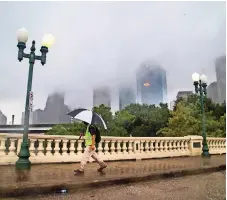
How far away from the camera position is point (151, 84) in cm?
11569

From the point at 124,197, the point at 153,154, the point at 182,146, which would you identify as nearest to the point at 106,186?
the point at 124,197

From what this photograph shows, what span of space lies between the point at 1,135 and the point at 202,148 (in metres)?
10.3

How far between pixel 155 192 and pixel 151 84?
4435 inches

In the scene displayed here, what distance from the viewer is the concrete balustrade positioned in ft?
28.2

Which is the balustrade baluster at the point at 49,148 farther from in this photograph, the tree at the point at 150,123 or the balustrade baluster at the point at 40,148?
the tree at the point at 150,123

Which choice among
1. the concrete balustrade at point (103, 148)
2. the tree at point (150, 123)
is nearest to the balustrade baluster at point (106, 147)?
the concrete balustrade at point (103, 148)

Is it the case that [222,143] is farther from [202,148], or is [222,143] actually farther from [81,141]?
[81,141]

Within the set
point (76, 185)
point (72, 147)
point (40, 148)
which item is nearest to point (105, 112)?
point (72, 147)

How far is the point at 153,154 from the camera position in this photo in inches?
458

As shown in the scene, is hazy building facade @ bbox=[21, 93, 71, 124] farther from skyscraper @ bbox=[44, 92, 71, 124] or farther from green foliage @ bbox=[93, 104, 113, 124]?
green foliage @ bbox=[93, 104, 113, 124]


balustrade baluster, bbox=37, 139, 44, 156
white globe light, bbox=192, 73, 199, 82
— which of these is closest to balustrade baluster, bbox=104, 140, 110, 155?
balustrade baluster, bbox=37, 139, 44, 156

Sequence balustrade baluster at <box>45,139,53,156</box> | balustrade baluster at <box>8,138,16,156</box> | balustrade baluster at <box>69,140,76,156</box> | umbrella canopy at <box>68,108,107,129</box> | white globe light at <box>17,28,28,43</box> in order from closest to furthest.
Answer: umbrella canopy at <box>68,108,107,129</box> → white globe light at <box>17,28,28,43</box> → balustrade baluster at <box>8,138,16,156</box> → balustrade baluster at <box>45,139,53,156</box> → balustrade baluster at <box>69,140,76,156</box>

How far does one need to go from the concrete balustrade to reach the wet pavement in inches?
174

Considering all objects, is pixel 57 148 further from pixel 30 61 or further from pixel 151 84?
pixel 151 84
